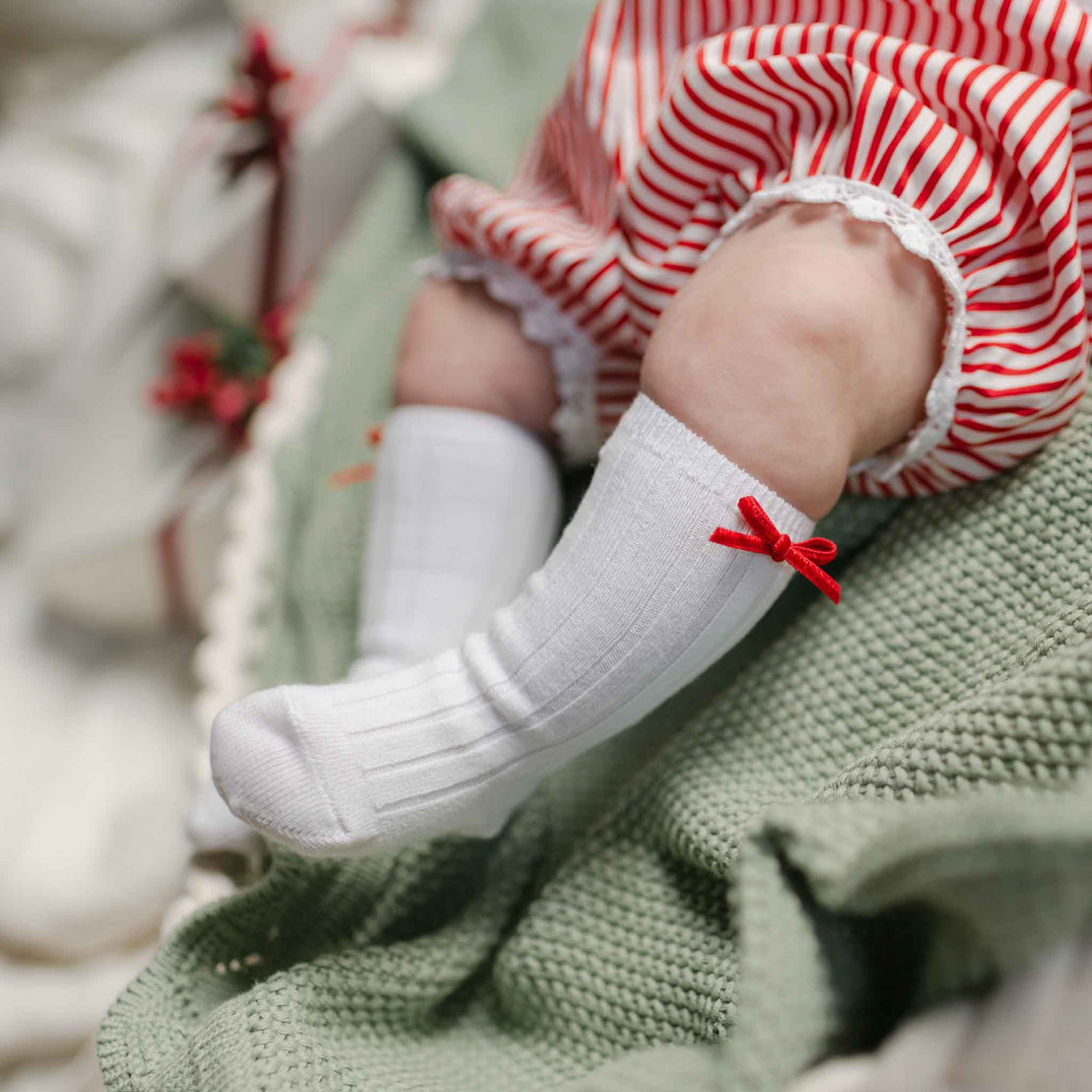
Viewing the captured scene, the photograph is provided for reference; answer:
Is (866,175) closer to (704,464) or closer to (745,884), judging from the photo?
(704,464)

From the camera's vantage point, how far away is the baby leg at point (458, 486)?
23.8 inches

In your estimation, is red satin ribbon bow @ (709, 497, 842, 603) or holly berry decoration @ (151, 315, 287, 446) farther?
holly berry decoration @ (151, 315, 287, 446)

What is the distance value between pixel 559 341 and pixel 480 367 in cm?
5

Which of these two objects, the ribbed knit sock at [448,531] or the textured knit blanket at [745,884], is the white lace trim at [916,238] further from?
the ribbed knit sock at [448,531]

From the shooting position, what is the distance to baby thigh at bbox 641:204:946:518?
1.56ft

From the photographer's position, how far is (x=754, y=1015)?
1.26 ft

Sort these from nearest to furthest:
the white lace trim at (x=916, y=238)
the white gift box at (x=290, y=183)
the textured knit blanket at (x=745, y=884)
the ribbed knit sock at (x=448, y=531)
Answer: the textured knit blanket at (x=745, y=884)
the white lace trim at (x=916, y=238)
the ribbed knit sock at (x=448, y=531)
the white gift box at (x=290, y=183)

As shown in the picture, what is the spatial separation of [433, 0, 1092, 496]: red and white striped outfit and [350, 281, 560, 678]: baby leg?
25 mm

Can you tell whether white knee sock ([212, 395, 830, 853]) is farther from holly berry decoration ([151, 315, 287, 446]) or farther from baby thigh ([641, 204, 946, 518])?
holly berry decoration ([151, 315, 287, 446])

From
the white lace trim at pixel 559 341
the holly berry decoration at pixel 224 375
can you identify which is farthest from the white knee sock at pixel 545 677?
the holly berry decoration at pixel 224 375

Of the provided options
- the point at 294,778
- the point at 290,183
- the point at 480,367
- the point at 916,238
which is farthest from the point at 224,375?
the point at 916,238

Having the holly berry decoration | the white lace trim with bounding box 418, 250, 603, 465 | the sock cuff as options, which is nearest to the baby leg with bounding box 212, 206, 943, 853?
the sock cuff

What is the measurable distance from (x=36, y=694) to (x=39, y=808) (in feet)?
0.37

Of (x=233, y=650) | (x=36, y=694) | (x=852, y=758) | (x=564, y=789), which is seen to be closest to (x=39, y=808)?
(x=36, y=694)
